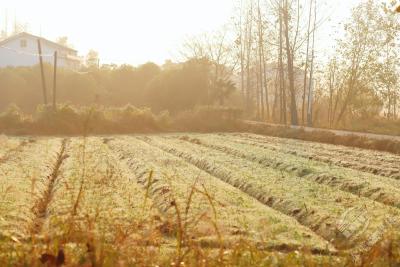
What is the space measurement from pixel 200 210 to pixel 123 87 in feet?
145

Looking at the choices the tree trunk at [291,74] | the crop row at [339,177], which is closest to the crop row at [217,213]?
the crop row at [339,177]

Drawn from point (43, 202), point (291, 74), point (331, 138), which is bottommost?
point (43, 202)

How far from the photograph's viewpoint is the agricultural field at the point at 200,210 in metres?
4.48

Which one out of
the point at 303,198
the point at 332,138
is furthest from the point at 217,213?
the point at 332,138

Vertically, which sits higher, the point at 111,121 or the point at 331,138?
the point at 111,121

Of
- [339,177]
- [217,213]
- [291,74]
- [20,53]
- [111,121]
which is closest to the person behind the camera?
[217,213]

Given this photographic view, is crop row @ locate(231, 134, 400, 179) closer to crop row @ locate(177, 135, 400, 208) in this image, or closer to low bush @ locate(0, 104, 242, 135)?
crop row @ locate(177, 135, 400, 208)

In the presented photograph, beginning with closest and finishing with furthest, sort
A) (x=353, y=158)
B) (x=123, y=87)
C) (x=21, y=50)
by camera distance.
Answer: (x=353, y=158) → (x=123, y=87) → (x=21, y=50)

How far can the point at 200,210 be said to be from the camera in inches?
386

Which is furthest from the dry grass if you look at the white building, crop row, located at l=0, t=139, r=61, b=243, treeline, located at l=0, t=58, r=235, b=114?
the white building

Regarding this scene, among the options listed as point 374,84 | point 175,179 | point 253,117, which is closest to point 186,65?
point 253,117

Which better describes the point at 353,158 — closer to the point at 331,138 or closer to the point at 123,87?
the point at 331,138

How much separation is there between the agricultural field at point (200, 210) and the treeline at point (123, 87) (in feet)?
Answer: 90.2

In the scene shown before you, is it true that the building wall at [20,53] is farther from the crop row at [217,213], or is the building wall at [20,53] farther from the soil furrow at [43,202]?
the crop row at [217,213]
